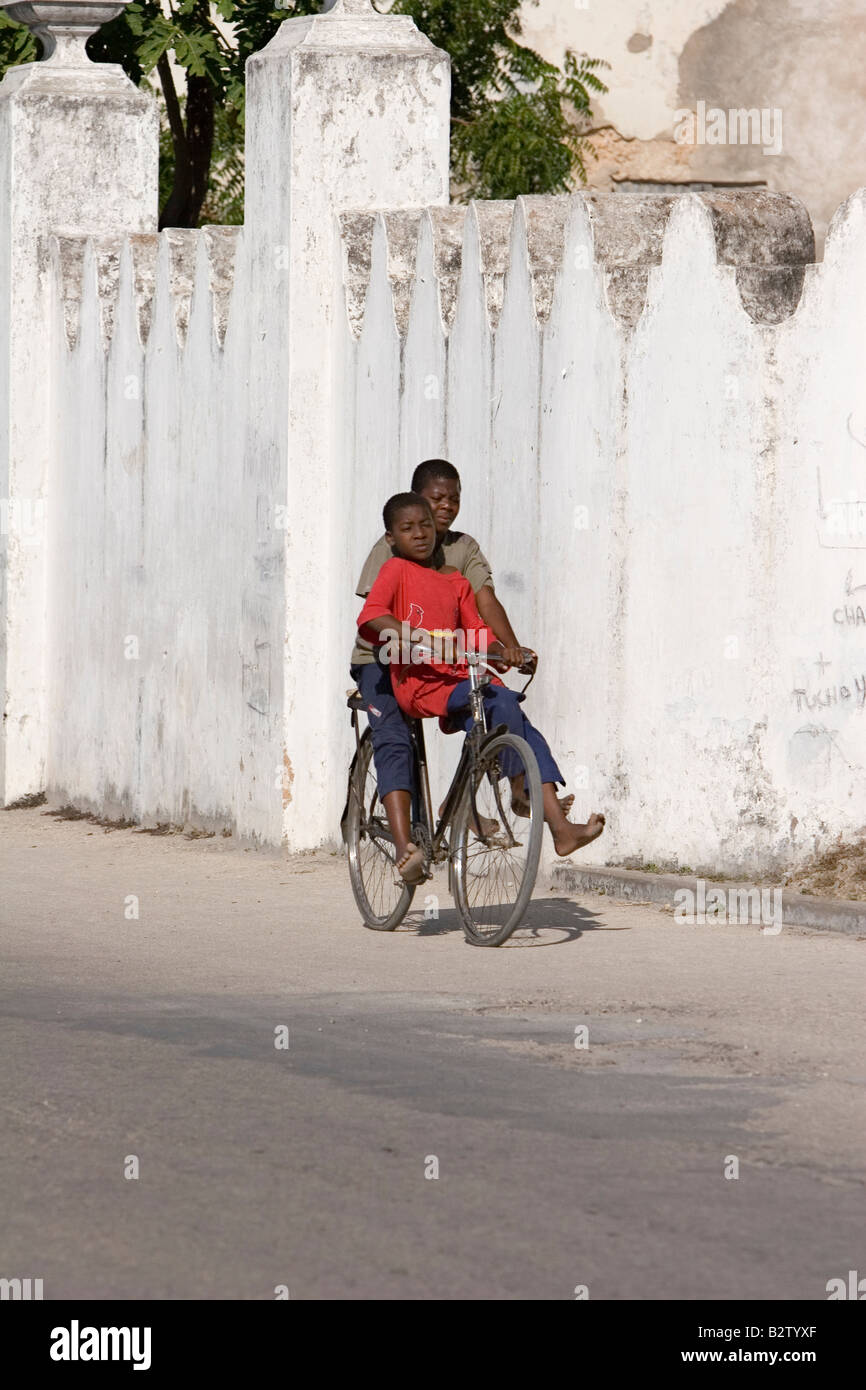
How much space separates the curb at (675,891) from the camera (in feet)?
27.1

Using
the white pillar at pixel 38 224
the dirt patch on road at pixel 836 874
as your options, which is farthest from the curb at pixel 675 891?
the white pillar at pixel 38 224

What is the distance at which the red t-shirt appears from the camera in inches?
326

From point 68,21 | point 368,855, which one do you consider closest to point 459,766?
point 368,855

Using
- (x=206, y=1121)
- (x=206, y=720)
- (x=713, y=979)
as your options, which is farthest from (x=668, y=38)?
(x=206, y=1121)

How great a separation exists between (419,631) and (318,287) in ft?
11.1

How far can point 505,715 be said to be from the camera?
8172 millimetres

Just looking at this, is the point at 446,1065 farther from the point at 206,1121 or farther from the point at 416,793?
the point at 416,793

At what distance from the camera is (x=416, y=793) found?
835 cm

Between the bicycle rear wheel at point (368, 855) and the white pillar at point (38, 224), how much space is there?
5.20m

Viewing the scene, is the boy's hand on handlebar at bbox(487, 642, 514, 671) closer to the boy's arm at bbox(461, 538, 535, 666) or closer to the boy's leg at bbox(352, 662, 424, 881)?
the boy's arm at bbox(461, 538, 535, 666)

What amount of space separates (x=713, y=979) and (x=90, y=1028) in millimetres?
2047

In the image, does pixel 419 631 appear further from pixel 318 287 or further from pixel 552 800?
pixel 318 287

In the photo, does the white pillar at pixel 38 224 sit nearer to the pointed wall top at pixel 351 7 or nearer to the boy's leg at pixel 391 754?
the pointed wall top at pixel 351 7

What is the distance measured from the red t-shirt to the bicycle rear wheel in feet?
1.33
